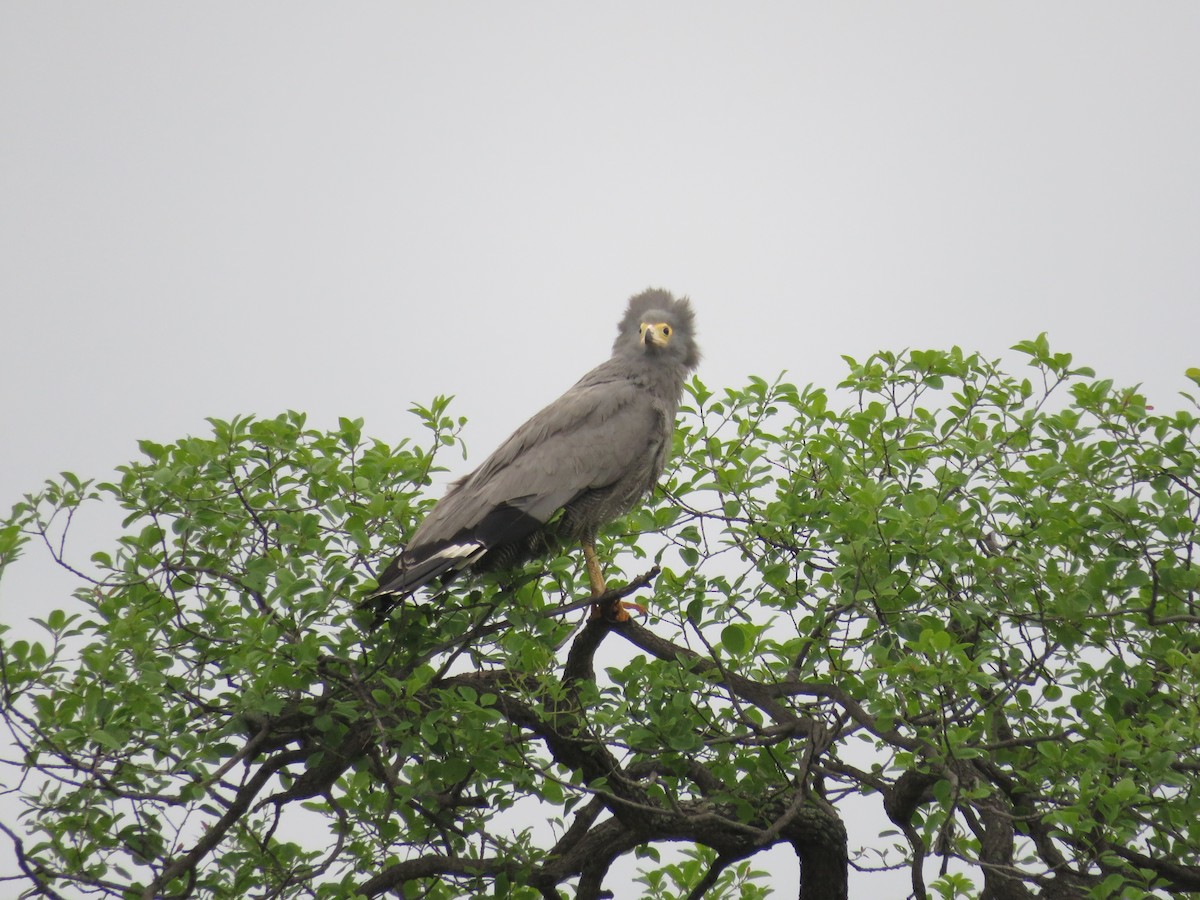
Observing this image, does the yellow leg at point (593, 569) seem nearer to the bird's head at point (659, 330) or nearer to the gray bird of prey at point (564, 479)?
the gray bird of prey at point (564, 479)

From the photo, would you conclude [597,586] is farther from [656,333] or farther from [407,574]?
[656,333]

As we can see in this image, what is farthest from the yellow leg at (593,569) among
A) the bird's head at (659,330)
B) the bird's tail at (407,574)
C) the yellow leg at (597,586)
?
the bird's head at (659,330)

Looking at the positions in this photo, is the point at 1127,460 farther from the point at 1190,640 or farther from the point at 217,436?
the point at 217,436

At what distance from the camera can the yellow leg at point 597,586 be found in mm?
5461

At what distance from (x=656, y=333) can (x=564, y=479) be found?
4.42ft

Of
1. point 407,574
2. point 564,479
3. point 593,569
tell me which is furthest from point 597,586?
point 407,574

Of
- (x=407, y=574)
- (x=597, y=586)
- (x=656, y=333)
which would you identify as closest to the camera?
(x=407, y=574)

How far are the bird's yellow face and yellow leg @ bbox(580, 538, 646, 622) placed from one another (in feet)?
4.38

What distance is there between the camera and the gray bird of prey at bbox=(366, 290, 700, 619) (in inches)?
197

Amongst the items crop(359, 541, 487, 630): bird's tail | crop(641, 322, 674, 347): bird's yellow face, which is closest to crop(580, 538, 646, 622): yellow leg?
crop(359, 541, 487, 630): bird's tail

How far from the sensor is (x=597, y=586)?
568 cm

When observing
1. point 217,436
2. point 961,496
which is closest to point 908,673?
point 961,496

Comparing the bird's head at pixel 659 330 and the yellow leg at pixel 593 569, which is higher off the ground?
the bird's head at pixel 659 330

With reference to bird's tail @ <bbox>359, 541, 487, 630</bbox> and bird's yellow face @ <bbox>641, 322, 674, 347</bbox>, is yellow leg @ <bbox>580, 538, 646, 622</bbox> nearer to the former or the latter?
bird's tail @ <bbox>359, 541, 487, 630</bbox>
